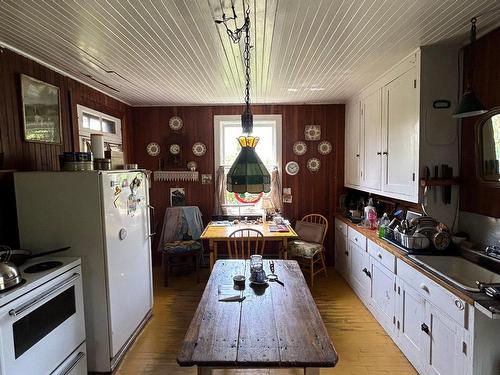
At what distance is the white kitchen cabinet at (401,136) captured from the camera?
7.88 ft

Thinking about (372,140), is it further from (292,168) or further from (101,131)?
(101,131)

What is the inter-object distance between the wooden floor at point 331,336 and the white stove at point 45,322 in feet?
1.75

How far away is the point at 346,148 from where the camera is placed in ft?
13.7

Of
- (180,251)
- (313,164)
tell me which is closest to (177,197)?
(180,251)

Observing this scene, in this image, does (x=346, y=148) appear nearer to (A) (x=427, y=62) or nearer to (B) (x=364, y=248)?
(B) (x=364, y=248)

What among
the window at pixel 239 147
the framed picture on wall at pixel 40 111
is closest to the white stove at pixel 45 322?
the framed picture on wall at pixel 40 111

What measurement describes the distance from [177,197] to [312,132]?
2269 mm

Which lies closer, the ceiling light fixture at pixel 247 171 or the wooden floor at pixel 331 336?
the ceiling light fixture at pixel 247 171

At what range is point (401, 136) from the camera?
261cm

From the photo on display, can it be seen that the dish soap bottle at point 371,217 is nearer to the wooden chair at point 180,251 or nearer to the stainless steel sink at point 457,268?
the stainless steel sink at point 457,268

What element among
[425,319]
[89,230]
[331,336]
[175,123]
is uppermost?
[175,123]

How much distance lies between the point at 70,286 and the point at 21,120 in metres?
1.38

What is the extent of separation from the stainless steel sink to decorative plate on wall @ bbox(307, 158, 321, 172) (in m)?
2.24

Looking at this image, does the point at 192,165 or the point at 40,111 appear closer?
the point at 40,111
